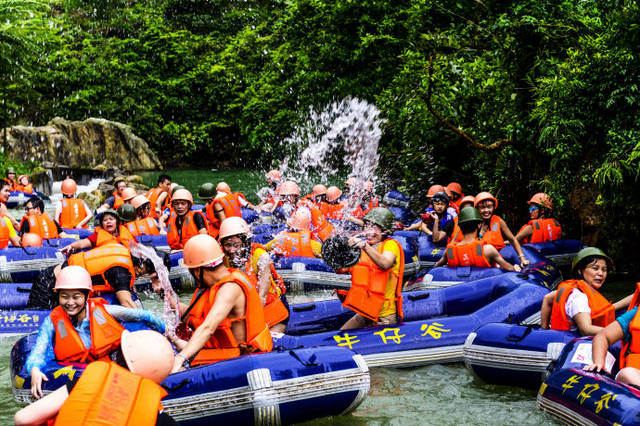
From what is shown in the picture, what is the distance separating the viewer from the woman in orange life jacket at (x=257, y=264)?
5.37m

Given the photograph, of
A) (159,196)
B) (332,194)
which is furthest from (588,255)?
(159,196)

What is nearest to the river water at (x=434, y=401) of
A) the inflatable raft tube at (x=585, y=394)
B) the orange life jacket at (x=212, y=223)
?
the inflatable raft tube at (x=585, y=394)

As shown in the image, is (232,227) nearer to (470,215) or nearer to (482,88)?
(470,215)

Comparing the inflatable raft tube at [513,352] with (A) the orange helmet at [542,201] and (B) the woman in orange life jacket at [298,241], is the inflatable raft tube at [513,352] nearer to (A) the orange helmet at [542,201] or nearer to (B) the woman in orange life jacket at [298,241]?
(B) the woman in orange life jacket at [298,241]

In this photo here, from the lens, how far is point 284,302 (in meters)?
6.66

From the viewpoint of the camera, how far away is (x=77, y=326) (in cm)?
520

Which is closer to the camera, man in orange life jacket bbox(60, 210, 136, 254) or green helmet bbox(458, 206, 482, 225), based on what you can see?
man in orange life jacket bbox(60, 210, 136, 254)

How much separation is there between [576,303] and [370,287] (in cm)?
179

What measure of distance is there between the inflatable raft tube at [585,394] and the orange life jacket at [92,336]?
322 cm

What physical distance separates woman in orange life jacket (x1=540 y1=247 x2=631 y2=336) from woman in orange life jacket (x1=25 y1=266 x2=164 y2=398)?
3.30m

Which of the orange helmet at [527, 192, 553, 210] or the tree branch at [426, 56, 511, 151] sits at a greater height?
the tree branch at [426, 56, 511, 151]

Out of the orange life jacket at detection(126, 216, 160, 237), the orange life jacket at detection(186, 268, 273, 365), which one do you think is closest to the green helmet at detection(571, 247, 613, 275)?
the orange life jacket at detection(186, 268, 273, 365)

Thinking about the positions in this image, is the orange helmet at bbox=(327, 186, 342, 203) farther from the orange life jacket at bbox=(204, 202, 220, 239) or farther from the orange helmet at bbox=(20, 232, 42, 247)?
the orange helmet at bbox=(20, 232, 42, 247)

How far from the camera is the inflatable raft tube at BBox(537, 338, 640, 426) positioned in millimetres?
4254
